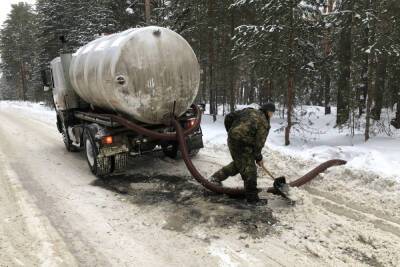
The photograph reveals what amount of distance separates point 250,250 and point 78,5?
27145 mm

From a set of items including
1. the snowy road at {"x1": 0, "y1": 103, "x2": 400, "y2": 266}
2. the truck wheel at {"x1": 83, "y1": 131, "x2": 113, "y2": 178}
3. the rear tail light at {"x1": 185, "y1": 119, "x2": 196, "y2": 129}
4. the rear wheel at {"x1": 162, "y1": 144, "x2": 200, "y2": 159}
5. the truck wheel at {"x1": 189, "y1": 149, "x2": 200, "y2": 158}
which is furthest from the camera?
the truck wheel at {"x1": 189, "y1": 149, "x2": 200, "y2": 158}

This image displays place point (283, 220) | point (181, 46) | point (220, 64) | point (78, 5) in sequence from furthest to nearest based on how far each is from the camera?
point (78, 5) < point (220, 64) < point (181, 46) < point (283, 220)

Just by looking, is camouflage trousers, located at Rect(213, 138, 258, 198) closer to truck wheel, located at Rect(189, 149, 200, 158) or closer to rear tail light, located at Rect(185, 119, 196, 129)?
rear tail light, located at Rect(185, 119, 196, 129)

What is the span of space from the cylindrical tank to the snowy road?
151 centimetres

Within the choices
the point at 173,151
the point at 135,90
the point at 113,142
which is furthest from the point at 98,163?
the point at 173,151

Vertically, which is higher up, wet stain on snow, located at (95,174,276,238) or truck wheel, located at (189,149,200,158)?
truck wheel, located at (189,149,200,158)

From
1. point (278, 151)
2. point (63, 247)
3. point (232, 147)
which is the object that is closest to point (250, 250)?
point (232, 147)

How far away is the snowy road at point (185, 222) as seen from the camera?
412 centimetres

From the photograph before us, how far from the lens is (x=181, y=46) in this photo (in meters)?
7.12

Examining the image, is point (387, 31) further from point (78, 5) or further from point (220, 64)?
point (78, 5)

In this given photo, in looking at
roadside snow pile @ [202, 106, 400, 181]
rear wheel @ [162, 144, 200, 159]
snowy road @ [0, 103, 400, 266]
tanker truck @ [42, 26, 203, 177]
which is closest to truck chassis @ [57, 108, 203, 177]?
tanker truck @ [42, 26, 203, 177]

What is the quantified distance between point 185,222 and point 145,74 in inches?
117

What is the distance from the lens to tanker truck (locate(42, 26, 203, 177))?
6.66 metres

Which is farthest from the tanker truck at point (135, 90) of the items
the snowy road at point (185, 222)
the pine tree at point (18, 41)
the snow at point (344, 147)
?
the pine tree at point (18, 41)
